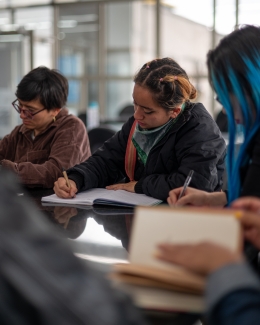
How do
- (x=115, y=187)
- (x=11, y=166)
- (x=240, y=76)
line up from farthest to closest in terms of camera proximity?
(x=11, y=166) < (x=115, y=187) < (x=240, y=76)

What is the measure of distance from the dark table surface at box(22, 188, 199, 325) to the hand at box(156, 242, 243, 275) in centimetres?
8

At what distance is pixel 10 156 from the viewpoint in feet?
7.75

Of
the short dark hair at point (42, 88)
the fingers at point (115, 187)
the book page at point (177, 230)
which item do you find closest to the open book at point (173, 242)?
the book page at point (177, 230)

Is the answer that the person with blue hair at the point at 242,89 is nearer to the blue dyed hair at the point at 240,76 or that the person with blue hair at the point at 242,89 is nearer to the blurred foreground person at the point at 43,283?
the blue dyed hair at the point at 240,76

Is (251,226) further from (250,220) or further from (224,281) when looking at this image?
(224,281)

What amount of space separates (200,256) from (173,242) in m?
0.06

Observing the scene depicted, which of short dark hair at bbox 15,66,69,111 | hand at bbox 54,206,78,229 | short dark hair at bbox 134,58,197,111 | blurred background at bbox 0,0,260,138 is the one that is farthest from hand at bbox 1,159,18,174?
blurred background at bbox 0,0,260,138

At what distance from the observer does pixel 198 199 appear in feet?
4.45

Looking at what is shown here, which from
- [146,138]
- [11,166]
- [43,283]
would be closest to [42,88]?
[11,166]

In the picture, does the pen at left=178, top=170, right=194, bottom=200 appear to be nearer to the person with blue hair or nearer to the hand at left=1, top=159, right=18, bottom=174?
the person with blue hair

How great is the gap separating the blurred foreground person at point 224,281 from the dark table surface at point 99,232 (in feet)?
0.29

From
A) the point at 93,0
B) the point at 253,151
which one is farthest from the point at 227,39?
the point at 93,0

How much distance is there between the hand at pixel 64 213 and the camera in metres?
1.36

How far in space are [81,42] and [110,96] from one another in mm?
1012
